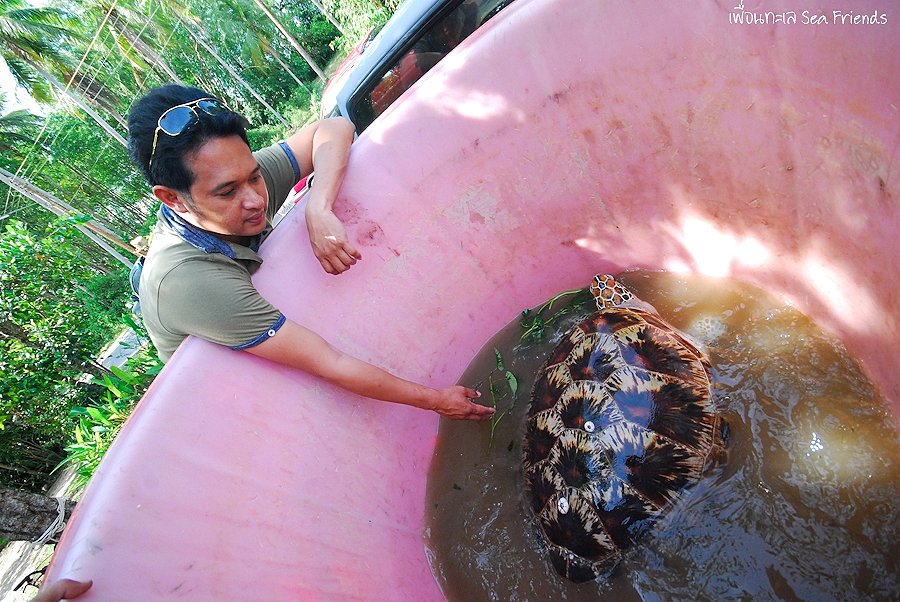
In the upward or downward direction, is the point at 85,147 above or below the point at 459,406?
above

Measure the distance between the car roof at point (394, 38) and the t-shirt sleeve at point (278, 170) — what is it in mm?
1217

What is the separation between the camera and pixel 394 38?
284cm

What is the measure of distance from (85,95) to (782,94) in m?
12.2

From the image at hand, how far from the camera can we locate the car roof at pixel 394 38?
271 cm

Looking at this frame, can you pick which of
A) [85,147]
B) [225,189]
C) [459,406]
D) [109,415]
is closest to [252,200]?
[225,189]

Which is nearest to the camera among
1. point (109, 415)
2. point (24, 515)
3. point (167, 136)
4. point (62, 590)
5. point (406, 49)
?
point (62, 590)

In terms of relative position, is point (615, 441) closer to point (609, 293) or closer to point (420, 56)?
point (609, 293)

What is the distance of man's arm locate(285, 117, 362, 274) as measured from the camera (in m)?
1.66

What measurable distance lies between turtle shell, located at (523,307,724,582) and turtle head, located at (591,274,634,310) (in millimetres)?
282

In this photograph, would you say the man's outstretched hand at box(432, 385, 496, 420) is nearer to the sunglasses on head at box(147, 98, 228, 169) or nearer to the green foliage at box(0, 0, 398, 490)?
the sunglasses on head at box(147, 98, 228, 169)

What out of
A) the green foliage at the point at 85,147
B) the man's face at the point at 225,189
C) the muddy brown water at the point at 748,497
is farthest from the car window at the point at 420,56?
the green foliage at the point at 85,147

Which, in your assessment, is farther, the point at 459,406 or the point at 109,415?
the point at 109,415

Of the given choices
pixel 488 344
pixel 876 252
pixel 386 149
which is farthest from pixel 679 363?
pixel 386 149

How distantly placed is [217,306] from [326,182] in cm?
63
